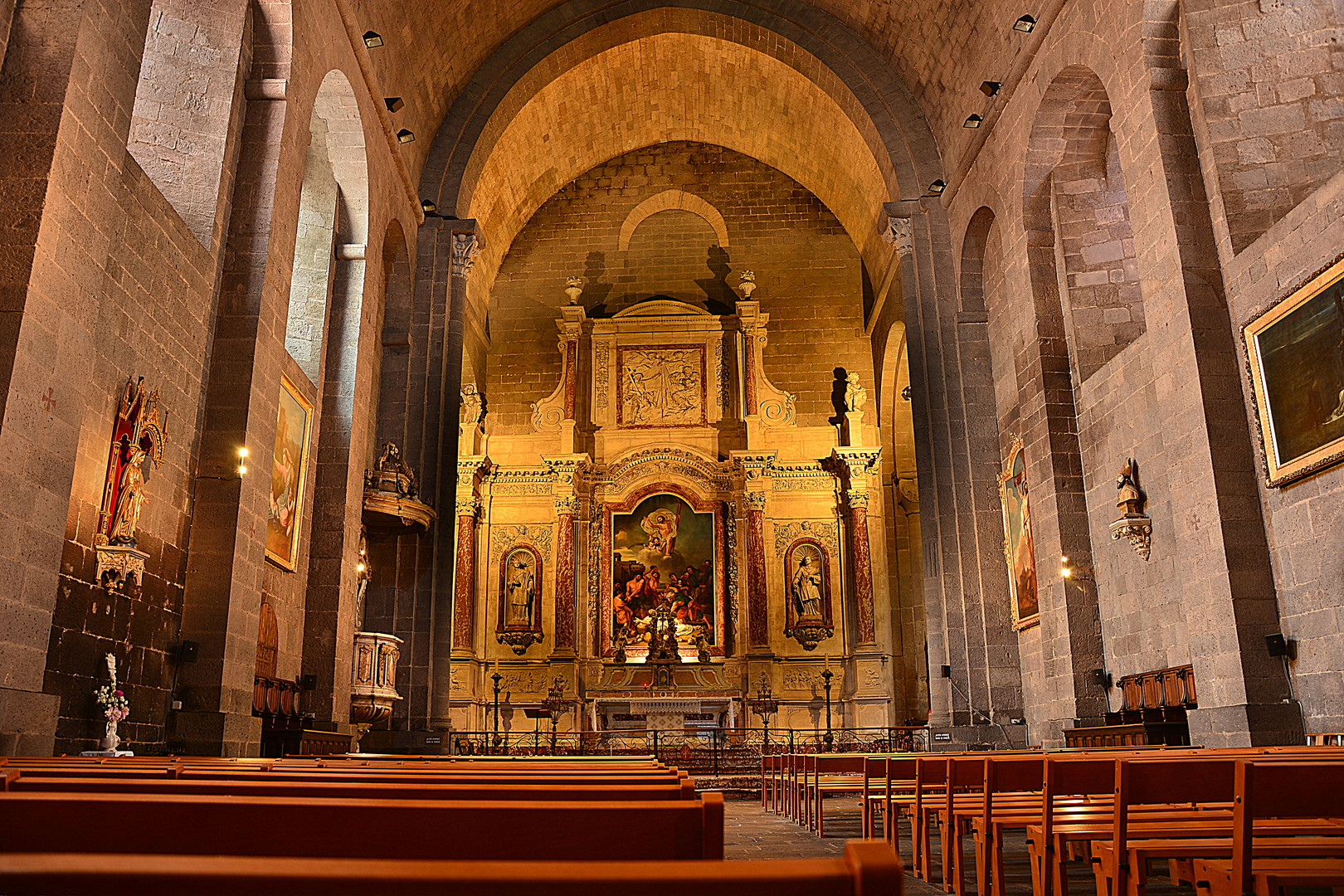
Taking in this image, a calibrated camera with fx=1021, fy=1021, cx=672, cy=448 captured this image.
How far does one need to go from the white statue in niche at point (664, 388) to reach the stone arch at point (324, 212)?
25.2 feet

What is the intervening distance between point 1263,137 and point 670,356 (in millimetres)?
12195

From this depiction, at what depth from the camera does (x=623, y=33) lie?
672 inches

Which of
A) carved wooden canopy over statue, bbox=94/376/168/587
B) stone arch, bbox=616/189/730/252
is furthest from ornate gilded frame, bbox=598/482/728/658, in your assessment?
carved wooden canopy over statue, bbox=94/376/168/587

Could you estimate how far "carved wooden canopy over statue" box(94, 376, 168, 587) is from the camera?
7.14 meters

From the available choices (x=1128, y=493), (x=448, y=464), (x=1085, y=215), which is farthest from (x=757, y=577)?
(x=1128, y=493)

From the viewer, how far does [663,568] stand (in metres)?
18.7

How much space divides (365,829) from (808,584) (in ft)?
56.4

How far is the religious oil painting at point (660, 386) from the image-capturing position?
63.5 ft

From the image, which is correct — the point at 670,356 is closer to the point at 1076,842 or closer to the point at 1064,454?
the point at 1064,454

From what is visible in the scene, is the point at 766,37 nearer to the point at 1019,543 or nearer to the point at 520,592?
the point at 1019,543

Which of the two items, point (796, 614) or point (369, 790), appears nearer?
point (369, 790)

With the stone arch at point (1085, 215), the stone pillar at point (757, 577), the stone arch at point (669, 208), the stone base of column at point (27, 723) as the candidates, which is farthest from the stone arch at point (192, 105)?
the stone arch at point (669, 208)

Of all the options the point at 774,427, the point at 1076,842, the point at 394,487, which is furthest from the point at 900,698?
the point at 1076,842

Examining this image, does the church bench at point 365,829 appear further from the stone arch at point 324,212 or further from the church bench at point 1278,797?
the stone arch at point 324,212
